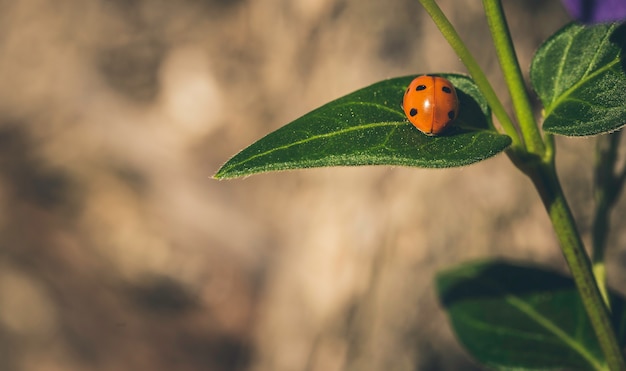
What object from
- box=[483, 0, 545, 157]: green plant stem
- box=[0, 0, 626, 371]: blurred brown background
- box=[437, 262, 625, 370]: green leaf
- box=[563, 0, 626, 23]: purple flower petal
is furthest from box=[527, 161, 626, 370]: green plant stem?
box=[0, 0, 626, 371]: blurred brown background

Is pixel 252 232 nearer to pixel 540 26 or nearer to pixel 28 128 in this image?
pixel 28 128

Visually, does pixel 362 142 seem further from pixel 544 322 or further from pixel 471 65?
pixel 544 322

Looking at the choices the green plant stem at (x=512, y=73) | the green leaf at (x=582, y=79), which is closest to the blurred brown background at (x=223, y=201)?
the green leaf at (x=582, y=79)

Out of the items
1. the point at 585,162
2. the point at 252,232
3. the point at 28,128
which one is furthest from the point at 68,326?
the point at 585,162

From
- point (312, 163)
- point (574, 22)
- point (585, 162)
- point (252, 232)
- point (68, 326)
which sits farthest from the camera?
point (252, 232)

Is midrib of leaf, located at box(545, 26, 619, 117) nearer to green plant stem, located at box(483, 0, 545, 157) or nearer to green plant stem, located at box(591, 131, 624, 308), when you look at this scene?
green plant stem, located at box(483, 0, 545, 157)

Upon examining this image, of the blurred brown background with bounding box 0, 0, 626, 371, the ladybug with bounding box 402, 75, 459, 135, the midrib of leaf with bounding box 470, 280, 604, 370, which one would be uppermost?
the blurred brown background with bounding box 0, 0, 626, 371
